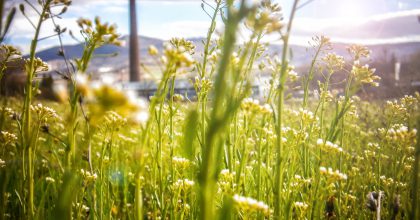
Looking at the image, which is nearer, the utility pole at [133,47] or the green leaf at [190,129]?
the green leaf at [190,129]

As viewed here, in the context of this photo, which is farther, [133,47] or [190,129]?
[133,47]

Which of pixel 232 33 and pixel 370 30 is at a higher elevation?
pixel 370 30

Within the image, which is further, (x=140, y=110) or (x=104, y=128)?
(x=104, y=128)

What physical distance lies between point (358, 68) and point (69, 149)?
5.19 ft

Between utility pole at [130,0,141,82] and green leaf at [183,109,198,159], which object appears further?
utility pole at [130,0,141,82]

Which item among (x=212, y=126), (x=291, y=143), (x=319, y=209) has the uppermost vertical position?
(x=212, y=126)

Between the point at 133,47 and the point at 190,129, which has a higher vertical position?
the point at 133,47

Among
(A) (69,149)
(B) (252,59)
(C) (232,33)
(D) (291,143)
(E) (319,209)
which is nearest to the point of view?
(C) (232,33)

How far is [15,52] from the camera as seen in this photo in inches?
65.1

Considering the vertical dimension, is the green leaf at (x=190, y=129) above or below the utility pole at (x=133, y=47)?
below

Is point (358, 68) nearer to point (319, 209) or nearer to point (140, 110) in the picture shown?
point (319, 209)

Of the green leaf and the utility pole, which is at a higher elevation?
the utility pole

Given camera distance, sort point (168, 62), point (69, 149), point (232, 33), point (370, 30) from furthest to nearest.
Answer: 1. point (370, 30)
2. point (69, 149)
3. point (168, 62)
4. point (232, 33)

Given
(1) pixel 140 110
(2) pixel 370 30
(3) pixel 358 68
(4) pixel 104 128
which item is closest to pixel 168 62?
(1) pixel 140 110
